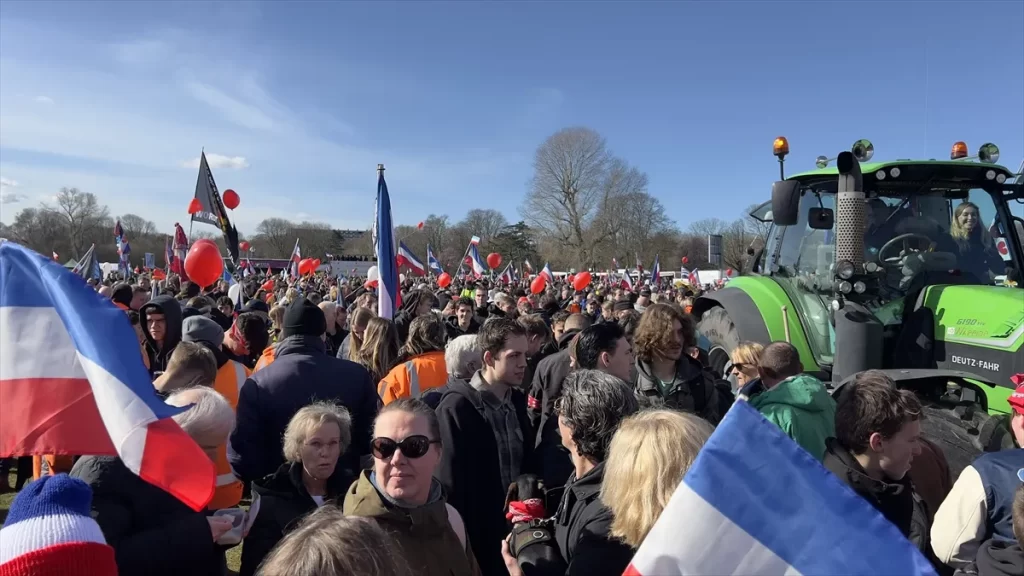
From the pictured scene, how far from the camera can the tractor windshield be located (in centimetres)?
471

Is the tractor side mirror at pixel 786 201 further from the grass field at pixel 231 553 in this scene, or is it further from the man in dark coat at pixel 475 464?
the grass field at pixel 231 553

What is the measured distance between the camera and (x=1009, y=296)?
4.09m

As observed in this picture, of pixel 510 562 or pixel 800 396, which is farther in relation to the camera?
pixel 800 396

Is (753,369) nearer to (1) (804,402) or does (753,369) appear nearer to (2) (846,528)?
(1) (804,402)

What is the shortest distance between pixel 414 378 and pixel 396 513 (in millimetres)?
2101

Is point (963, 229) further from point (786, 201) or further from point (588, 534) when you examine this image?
point (588, 534)

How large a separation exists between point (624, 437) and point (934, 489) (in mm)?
1857

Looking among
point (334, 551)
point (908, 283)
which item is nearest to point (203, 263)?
point (334, 551)

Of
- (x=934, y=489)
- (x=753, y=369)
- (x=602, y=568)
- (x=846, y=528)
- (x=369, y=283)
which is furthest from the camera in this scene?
(x=369, y=283)

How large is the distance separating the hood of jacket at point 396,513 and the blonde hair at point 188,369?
1643 mm

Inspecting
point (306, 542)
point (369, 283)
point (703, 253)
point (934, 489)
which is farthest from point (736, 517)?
point (703, 253)

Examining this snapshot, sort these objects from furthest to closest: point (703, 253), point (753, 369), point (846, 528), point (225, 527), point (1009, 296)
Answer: point (703, 253) → point (1009, 296) → point (753, 369) → point (225, 527) → point (846, 528)

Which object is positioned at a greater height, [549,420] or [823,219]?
[823,219]

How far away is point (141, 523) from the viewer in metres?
2.06
